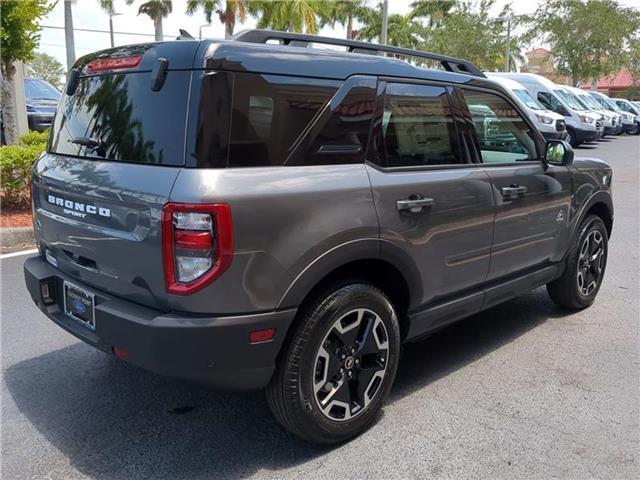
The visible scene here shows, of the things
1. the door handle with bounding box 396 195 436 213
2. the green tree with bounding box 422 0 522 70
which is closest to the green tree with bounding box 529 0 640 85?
the green tree with bounding box 422 0 522 70

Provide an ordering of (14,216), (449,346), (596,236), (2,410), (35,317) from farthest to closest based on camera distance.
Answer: (14,216), (596,236), (35,317), (449,346), (2,410)

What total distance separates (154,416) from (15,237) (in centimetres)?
464

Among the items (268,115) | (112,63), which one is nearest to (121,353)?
(268,115)

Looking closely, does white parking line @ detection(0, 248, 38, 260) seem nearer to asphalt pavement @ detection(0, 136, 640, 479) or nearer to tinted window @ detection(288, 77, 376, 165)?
asphalt pavement @ detection(0, 136, 640, 479)

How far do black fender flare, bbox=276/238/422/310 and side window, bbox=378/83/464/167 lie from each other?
0.47 m

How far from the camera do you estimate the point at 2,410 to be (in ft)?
10.6

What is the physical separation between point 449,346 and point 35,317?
10.5ft

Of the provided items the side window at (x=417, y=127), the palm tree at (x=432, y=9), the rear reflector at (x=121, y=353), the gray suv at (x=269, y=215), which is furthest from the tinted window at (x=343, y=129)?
the palm tree at (x=432, y=9)

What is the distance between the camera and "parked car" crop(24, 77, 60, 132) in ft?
44.4

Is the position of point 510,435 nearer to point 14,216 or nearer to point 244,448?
point 244,448

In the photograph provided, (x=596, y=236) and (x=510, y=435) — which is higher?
(x=596, y=236)

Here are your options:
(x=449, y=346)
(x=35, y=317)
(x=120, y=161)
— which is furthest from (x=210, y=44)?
(x=35, y=317)

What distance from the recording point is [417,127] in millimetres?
3307

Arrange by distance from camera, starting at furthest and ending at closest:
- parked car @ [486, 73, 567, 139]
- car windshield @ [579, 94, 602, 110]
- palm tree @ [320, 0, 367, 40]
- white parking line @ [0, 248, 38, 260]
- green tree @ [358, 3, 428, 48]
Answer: green tree @ [358, 3, 428, 48] → palm tree @ [320, 0, 367, 40] → car windshield @ [579, 94, 602, 110] → parked car @ [486, 73, 567, 139] → white parking line @ [0, 248, 38, 260]
